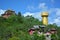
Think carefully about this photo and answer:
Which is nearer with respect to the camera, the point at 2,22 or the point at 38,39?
the point at 38,39

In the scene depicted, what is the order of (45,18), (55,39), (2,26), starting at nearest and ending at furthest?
(55,39), (2,26), (45,18)

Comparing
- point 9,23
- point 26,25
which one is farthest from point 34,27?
point 9,23

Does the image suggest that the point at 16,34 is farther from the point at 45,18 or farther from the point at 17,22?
the point at 45,18

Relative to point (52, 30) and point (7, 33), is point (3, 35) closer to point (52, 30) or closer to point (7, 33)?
point (7, 33)

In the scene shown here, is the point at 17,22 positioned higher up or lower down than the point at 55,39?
higher up

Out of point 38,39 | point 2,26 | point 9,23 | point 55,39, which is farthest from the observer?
point 9,23

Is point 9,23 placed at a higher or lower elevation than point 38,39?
higher

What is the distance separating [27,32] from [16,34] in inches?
132

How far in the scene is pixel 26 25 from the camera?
40.8 meters

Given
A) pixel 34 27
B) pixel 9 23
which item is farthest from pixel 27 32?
pixel 9 23

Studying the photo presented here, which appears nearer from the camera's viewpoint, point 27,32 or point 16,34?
point 16,34

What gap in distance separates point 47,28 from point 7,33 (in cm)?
722

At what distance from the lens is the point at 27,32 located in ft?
127

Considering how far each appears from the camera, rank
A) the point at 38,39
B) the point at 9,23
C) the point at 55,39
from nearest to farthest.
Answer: the point at 38,39, the point at 55,39, the point at 9,23
